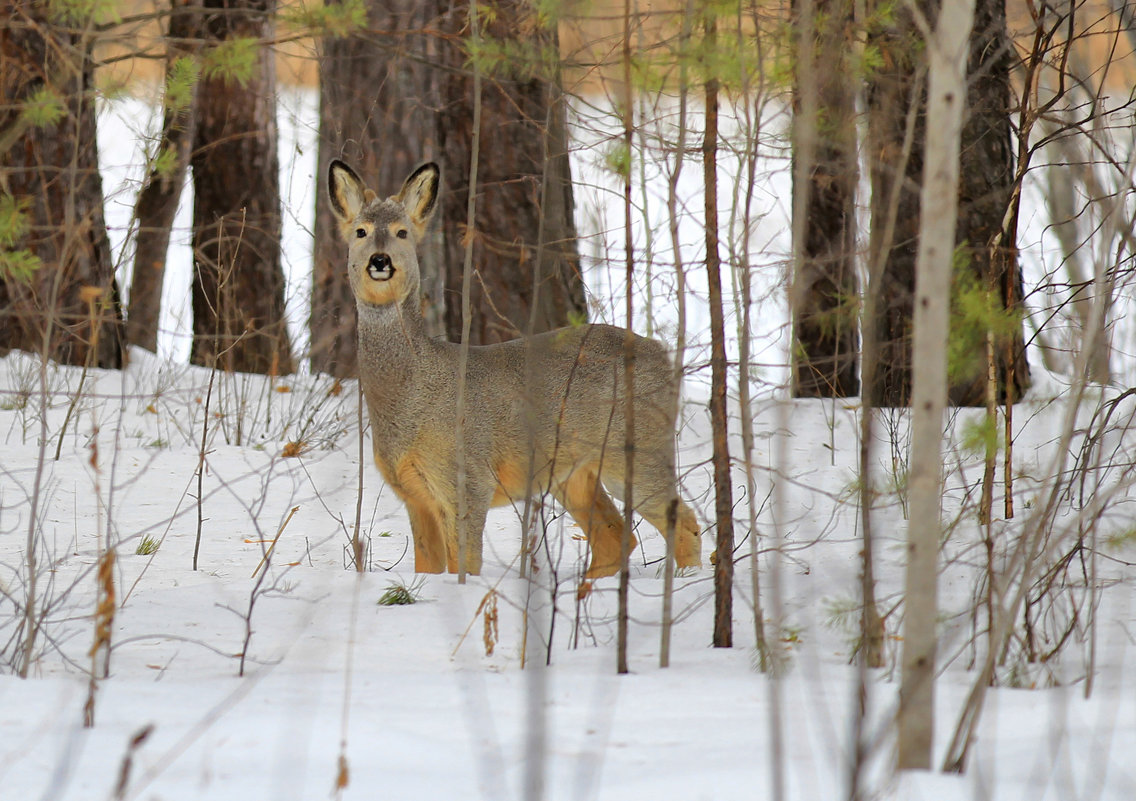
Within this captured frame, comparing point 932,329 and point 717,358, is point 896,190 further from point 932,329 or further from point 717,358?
point 717,358

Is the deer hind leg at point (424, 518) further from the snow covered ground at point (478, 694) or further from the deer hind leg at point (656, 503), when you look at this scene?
the deer hind leg at point (656, 503)

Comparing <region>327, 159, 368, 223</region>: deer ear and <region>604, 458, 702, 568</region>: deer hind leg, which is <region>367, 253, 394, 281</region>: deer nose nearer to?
<region>327, 159, 368, 223</region>: deer ear

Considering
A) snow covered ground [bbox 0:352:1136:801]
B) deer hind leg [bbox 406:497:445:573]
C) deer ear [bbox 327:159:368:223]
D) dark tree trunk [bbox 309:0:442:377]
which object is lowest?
snow covered ground [bbox 0:352:1136:801]

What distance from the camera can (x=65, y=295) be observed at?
11.1 m

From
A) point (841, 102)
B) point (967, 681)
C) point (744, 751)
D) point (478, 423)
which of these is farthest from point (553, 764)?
point (478, 423)

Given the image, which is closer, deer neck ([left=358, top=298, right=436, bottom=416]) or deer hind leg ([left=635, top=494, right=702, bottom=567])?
deer neck ([left=358, top=298, right=436, bottom=416])

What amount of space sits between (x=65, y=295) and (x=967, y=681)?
29.1 ft

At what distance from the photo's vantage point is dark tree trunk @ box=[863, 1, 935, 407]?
13.9ft

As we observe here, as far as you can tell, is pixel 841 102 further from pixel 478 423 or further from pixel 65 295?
pixel 65 295

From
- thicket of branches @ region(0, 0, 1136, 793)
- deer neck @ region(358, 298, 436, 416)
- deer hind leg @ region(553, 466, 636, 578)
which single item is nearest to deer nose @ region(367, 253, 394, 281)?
deer neck @ region(358, 298, 436, 416)

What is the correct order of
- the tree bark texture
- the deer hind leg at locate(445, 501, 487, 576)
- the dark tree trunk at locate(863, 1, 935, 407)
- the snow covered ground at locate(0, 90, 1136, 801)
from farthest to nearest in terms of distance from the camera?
the deer hind leg at locate(445, 501, 487, 576), the tree bark texture, the dark tree trunk at locate(863, 1, 935, 407), the snow covered ground at locate(0, 90, 1136, 801)

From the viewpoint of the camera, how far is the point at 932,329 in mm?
3098

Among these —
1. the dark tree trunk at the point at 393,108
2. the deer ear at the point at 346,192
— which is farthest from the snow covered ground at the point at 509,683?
the dark tree trunk at the point at 393,108

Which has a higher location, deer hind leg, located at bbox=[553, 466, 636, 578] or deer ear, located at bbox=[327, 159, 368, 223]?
deer ear, located at bbox=[327, 159, 368, 223]
